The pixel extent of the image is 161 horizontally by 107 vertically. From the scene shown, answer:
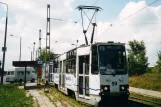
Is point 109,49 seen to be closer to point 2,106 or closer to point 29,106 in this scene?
point 29,106

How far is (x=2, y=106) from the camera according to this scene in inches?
526

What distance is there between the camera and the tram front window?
12320 millimetres

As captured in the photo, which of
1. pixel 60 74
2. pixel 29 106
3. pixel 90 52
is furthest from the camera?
pixel 60 74

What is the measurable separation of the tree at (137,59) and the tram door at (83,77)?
119 ft

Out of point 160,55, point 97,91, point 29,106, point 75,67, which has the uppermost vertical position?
point 160,55

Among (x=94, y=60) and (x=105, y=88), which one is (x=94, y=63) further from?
(x=105, y=88)

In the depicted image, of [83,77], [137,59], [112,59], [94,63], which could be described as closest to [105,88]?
[94,63]

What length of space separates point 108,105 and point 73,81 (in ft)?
10.2

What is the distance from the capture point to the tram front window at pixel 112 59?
12320mm

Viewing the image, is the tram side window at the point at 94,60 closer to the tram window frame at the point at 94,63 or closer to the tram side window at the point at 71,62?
the tram window frame at the point at 94,63

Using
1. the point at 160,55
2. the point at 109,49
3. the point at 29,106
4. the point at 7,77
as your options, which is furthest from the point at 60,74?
the point at 160,55

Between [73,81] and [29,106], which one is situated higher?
[73,81]

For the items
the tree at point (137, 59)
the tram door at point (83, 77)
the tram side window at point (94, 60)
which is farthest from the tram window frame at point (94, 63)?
the tree at point (137, 59)

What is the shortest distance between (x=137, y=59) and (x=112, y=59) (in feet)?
165
